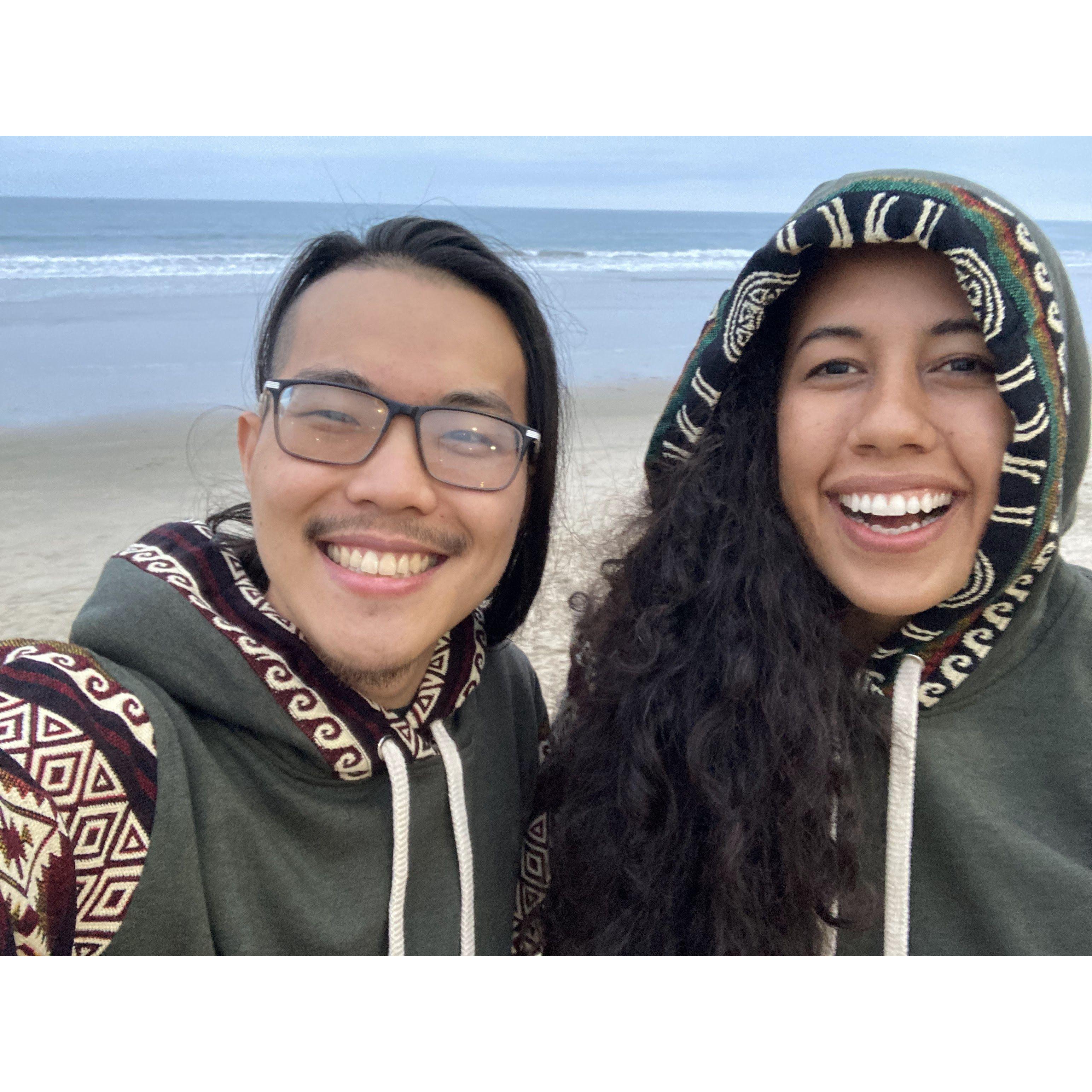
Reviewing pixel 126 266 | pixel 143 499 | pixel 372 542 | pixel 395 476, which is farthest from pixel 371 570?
pixel 126 266

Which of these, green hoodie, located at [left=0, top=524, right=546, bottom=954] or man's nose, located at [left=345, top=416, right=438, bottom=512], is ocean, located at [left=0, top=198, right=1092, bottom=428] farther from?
green hoodie, located at [left=0, top=524, right=546, bottom=954]

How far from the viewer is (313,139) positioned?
1.62 m

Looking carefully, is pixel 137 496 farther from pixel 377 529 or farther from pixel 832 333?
pixel 832 333

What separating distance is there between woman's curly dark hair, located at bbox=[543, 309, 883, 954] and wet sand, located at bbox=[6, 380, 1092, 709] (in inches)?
20.9

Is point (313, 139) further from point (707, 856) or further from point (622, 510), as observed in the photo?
point (707, 856)

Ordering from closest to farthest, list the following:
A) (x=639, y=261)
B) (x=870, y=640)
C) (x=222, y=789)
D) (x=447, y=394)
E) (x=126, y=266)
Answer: (x=222, y=789) < (x=447, y=394) < (x=870, y=640) < (x=126, y=266) < (x=639, y=261)

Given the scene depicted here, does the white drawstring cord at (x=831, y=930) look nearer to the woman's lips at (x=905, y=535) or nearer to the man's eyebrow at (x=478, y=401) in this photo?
the woman's lips at (x=905, y=535)

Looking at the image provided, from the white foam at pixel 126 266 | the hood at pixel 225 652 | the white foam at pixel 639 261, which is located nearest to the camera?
the hood at pixel 225 652

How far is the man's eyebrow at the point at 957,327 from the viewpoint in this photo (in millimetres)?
1697

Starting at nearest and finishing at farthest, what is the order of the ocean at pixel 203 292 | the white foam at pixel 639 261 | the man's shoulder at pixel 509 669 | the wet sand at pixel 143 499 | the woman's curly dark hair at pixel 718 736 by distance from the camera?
1. the woman's curly dark hair at pixel 718 736
2. the man's shoulder at pixel 509 669
3. the wet sand at pixel 143 499
4. the ocean at pixel 203 292
5. the white foam at pixel 639 261

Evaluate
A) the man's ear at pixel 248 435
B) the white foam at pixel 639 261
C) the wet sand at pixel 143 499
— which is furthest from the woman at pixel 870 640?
the white foam at pixel 639 261

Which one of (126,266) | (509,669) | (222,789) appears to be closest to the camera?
(222,789)

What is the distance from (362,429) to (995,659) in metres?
1.40

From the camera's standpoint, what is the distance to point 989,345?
5.43 feet
